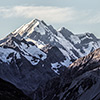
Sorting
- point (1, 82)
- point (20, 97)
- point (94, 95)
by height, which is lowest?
point (94, 95)

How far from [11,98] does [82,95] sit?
9696 cm

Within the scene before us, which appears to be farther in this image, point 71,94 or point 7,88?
point 71,94

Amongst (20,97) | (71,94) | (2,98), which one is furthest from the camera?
(71,94)

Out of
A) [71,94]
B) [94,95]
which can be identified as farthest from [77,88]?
[94,95]

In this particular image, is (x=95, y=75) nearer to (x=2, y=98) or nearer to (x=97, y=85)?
(x=97, y=85)

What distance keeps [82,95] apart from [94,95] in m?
14.2

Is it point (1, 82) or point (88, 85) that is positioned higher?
point (1, 82)

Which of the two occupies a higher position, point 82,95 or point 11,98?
point 11,98

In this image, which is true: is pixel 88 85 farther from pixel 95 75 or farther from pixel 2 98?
pixel 2 98

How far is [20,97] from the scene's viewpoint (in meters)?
96.6

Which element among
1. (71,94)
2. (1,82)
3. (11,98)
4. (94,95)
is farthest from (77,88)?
(11,98)

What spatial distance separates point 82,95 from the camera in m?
186

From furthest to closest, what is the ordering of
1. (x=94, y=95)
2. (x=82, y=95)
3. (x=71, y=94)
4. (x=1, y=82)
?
(x=71, y=94) → (x=82, y=95) → (x=94, y=95) → (x=1, y=82)

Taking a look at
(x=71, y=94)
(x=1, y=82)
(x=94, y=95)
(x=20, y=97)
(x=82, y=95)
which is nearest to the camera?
(x=20, y=97)
